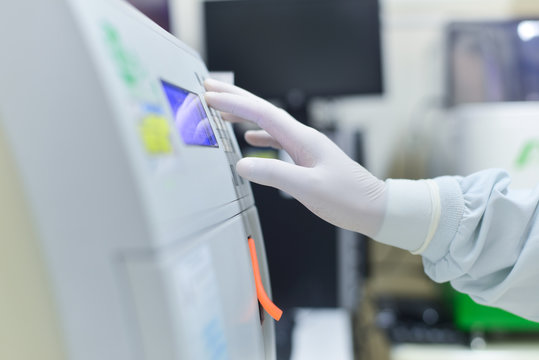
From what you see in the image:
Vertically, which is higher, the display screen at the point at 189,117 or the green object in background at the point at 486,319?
the display screen at the point at 189,117

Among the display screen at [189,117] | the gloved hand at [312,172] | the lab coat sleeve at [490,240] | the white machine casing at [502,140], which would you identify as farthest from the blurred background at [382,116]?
the display screen at [189,117]

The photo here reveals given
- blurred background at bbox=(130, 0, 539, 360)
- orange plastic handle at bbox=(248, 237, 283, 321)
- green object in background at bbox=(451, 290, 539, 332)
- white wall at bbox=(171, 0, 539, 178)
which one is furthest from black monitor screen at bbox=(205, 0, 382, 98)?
orange plastic handle at bbox=(248, 237, 283, 321)

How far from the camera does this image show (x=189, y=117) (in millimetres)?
453

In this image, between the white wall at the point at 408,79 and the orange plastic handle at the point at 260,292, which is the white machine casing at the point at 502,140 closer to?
the white wall at the point at 408,79

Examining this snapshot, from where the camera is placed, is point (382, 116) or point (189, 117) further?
point (382, 116)

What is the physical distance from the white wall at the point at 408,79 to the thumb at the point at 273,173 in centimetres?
127

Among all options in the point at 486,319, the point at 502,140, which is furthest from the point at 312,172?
the point at 486,319

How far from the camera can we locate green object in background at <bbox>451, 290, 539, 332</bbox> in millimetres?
1354

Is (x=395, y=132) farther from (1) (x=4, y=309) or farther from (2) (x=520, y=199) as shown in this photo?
(1) (x=4, y=309)

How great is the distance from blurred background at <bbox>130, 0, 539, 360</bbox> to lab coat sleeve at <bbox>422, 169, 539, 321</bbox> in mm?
500

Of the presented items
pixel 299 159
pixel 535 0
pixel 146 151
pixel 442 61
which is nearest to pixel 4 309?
pixel 146 151

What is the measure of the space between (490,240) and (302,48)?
43.1 inches

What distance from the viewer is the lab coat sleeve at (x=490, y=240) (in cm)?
62

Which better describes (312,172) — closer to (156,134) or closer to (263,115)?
(263,115)
